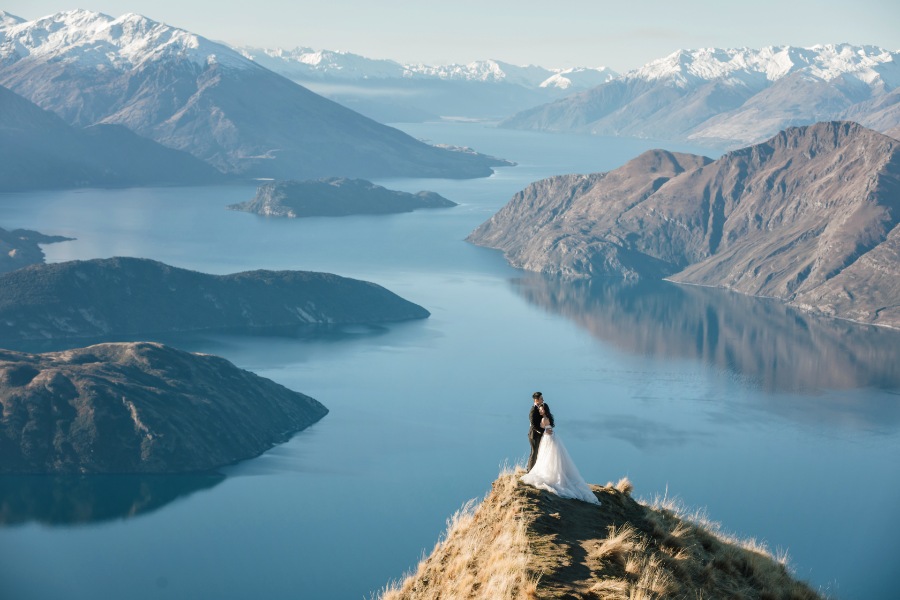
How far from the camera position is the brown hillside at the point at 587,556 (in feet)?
102

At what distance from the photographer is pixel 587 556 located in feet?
107

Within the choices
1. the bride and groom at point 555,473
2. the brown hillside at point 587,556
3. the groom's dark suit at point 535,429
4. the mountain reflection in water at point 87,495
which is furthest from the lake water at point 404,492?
the bride and groom at point 555,473

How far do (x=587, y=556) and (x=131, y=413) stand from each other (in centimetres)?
12738

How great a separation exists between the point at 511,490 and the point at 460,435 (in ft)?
439

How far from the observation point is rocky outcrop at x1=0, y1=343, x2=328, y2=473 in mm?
146750

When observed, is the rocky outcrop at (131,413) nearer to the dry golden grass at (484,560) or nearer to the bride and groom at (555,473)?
the dry golden grass at (484,560)

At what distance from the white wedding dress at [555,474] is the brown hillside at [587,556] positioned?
343 mm

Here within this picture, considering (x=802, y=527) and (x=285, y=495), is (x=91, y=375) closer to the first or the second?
(x=285, y=495)

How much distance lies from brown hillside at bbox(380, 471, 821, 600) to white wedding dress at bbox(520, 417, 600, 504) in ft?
1.13

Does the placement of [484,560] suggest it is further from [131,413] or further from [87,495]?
[131,413]

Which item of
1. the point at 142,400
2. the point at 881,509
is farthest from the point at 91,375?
the point at 881,509

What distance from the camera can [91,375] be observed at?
15688 cm

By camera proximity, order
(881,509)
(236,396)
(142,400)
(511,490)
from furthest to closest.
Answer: (236,396) < (142,400) < (881,509) < (511,490)

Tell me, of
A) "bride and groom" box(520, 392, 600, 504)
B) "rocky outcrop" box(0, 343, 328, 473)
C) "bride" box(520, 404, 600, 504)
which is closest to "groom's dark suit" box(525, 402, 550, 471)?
"bride and groom" box(520, 392, 600, 504)
